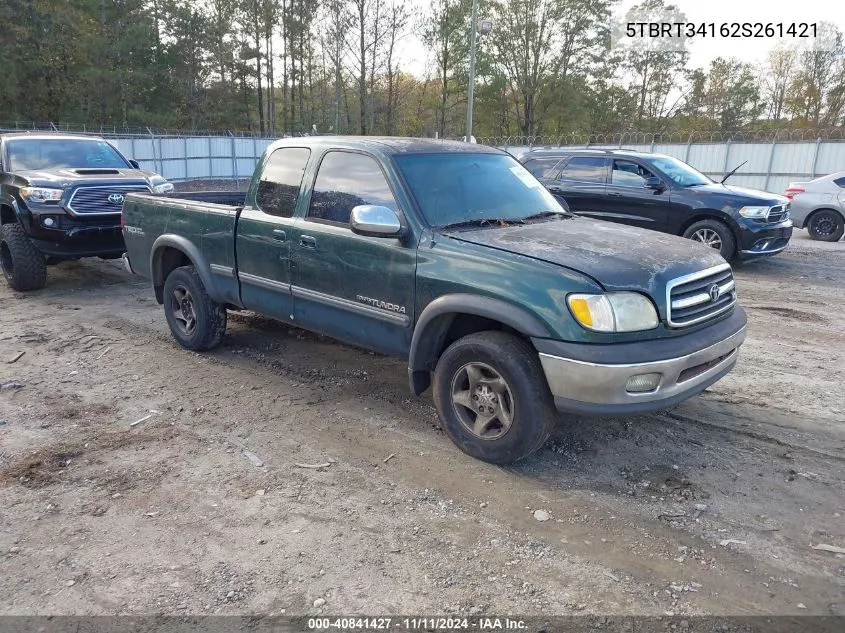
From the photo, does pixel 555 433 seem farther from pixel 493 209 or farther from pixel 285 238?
pixel 285 238

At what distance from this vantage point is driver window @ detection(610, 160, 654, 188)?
33.8 ft

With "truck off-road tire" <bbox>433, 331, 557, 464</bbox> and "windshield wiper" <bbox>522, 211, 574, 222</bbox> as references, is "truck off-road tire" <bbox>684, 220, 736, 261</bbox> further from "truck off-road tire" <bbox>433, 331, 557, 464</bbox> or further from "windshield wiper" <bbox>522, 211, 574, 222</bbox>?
"truck off-road tire" <bbox>433, 331, 557, 464</bbox>

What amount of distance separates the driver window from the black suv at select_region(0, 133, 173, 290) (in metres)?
7.10

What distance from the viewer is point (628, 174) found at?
34.1 feet

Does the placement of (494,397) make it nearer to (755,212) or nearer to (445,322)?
(445,322)

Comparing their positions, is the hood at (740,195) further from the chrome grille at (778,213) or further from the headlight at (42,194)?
the headlight at (42,194)

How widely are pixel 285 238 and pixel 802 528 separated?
12.4 feet

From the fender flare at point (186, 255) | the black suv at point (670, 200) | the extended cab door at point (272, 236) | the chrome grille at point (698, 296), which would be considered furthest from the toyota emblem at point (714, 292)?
the black suv at point (670, 200)

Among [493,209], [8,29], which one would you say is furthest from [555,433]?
[8,29]

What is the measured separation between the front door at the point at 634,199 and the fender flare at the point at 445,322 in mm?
7181

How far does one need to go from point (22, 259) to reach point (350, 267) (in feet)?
19.7

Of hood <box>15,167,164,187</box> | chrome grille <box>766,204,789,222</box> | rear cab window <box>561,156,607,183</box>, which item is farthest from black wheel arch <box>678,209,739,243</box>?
hood <box>15,167,164,187</box>

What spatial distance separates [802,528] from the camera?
324cm

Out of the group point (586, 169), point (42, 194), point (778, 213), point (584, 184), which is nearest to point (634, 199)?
point (584, 184)
